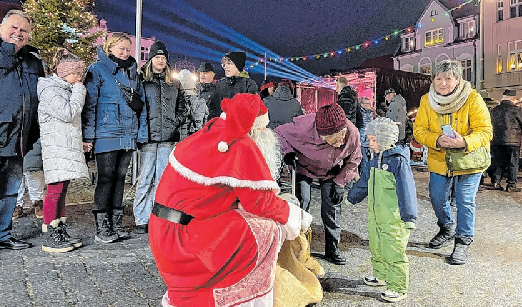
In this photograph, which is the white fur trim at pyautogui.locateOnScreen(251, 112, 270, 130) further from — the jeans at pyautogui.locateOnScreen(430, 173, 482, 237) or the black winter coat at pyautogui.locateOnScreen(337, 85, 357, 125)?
the black winter coat at pyautogui.locateOnScreen(337, 85, 357, 125)

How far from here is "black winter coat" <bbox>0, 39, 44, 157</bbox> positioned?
13.6 feet

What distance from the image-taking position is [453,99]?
172 inches

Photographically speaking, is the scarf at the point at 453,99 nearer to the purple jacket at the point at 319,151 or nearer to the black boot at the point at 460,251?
the purple jacket at the point at 319,151

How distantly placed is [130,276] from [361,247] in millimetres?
2468

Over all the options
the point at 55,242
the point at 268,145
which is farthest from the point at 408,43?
the point at 268,145

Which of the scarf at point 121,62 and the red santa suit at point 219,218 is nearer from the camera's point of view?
the red santa suit at point 219,218

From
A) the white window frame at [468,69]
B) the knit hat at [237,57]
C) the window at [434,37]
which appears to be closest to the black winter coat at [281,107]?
the knit hat at [237,57]

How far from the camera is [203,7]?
2298 inches

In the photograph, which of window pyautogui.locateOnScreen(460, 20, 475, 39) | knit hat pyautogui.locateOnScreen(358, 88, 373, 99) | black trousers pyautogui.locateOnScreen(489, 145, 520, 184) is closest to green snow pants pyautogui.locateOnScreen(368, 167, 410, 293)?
black trousers pyautogui.locateOnScreen(489, 145, 520, 184)

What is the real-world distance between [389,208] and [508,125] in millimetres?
7508

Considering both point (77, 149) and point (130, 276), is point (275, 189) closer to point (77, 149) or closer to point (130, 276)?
point (130, 276)

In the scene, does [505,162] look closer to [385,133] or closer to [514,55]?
[385,133]

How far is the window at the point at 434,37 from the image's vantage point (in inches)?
1216

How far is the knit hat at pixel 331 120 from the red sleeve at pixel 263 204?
1.58 meters
